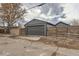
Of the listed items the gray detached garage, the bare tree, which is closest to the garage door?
the gray detached garage

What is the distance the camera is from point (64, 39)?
1705mm

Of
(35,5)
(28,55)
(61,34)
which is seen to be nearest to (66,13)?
(61,34)

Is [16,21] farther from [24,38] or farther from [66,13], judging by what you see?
[66,13]

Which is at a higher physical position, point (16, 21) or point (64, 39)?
point (16, 21)

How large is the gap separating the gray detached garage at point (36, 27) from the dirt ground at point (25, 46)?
2.4 inches

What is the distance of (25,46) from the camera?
5.66ft

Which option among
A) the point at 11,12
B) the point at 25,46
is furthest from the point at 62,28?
the point at 11,12

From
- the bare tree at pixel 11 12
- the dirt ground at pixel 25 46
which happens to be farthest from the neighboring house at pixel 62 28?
the bare tree at pixel 11 12

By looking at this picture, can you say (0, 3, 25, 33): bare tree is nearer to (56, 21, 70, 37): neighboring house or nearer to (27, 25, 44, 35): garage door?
(27, 25, 44, 35): garage door

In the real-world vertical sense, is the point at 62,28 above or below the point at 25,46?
above

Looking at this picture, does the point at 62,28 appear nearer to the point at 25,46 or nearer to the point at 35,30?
the point at 35,30

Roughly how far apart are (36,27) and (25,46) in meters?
0.22

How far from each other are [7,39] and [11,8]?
0.31 meters

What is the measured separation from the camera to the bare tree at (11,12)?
1.72 m
